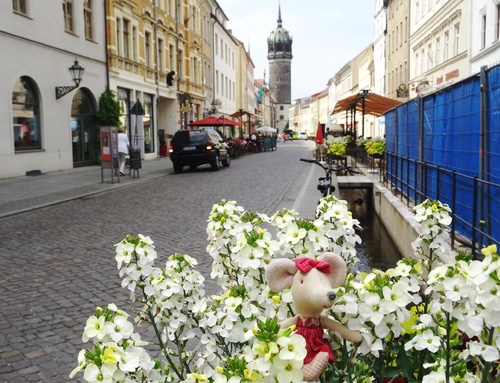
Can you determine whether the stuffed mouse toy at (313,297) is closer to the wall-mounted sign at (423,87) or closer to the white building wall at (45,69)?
the white building wall at (45,69)

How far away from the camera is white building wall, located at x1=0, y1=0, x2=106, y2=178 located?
59.9 ft

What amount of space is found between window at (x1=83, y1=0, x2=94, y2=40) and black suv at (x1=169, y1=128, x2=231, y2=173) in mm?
6071

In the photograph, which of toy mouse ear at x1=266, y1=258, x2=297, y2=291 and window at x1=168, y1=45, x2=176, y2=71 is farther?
window at x1=168, y1=45, x2=176, y2=71

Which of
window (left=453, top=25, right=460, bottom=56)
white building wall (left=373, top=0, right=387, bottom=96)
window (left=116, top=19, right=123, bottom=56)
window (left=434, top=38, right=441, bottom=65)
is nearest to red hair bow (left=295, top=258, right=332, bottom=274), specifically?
window (left=116, top=19, right=123, bottom=56)

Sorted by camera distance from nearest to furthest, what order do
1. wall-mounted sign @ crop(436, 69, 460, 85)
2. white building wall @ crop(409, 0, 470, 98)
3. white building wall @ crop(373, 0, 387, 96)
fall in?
white building wall @ crop(409, 0, 470, 98) < wall-mounted sign @ crop(436, 69, 460, 85) < white building wall @ crop(373, 0, 387, 96)

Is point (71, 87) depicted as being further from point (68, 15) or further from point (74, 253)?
point (74, 253)

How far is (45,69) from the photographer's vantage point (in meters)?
20.8

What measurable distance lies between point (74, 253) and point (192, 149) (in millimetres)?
15361

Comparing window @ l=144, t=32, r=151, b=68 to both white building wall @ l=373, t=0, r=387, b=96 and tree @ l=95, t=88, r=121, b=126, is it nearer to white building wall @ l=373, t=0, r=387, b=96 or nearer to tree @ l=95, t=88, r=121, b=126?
tree @ l=95, t=88, r=121, b=126

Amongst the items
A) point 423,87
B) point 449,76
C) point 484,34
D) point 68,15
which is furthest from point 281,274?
point 423,87

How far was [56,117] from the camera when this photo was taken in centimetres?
2162

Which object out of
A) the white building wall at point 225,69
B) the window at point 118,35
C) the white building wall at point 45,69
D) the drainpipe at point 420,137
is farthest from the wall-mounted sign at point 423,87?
the white building wall at point 225,69

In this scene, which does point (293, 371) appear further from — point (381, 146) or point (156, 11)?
point (156, 11)

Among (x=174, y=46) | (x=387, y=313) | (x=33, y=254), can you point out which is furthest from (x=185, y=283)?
(x=174, y=46)
